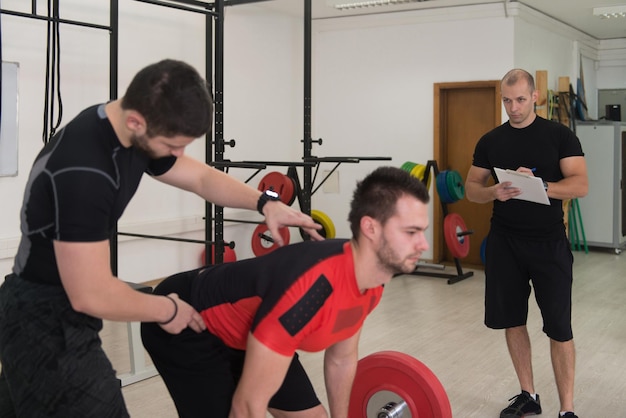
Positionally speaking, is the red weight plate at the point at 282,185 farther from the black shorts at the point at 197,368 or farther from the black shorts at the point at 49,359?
the black shorts at the point at 49,359

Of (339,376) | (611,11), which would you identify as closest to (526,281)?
(339,376)

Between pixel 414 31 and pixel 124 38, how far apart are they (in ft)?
10.3

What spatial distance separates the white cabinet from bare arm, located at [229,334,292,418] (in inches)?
304

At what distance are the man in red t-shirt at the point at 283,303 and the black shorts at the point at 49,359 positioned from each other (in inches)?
10.6

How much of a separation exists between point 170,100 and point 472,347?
351 cm

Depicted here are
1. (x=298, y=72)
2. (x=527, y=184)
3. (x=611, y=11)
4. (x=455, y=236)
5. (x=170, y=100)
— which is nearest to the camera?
(x=170, y=100)

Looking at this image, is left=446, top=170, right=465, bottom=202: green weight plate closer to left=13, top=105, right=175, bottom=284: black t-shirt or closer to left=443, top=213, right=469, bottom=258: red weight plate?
left=443, top=213, right=469, bottom=258: red weight plate

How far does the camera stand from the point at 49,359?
5.22 feet

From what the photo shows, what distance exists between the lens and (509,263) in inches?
128

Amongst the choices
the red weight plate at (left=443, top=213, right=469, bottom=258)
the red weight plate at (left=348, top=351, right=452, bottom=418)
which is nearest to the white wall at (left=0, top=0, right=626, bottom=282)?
the red weight plate at (left=443, top=213, right=469, bottom=258)

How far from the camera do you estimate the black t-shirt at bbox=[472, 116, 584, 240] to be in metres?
3.15

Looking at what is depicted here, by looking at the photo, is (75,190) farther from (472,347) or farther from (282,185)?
(282,185)

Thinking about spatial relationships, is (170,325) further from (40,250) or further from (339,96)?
(339,96)

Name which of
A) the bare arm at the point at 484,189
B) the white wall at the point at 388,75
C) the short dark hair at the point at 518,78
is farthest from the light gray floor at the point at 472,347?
the white wall at the point at 388,75
